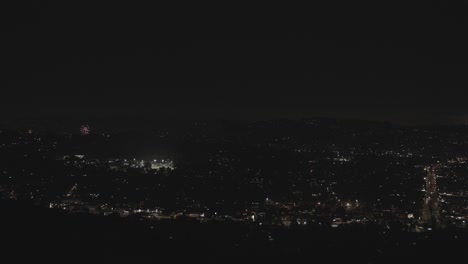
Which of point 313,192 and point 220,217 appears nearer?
point 220,217

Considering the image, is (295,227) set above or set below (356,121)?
below

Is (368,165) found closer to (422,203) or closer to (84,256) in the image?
(422,203)

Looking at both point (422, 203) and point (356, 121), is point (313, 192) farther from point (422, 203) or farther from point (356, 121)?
point (356, 121)

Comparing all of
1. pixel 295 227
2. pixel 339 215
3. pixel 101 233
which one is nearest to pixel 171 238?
pixel 101 233

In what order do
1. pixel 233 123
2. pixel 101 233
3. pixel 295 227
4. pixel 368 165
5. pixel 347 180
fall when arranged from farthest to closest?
pixel 233 123
pixel 368 165
pixel 347 180
pixel 295 227
pixel 101 233

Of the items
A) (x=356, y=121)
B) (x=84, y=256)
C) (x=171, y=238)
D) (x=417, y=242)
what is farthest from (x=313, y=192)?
(x=356, y=121)

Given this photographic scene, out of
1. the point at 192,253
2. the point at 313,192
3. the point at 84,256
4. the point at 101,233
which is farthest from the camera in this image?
the point at 313,192
